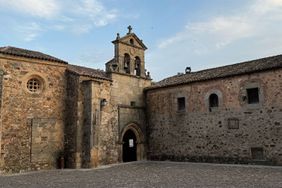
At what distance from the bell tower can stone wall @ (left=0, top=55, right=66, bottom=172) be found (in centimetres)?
378

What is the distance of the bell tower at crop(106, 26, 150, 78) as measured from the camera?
1838 cm

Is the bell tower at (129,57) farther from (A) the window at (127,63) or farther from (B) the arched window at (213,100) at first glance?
(B) the arched window at (213,100)

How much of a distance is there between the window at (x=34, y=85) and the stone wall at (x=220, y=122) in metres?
7.64

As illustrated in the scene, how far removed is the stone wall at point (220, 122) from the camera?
47.3 feet

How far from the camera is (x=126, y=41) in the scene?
1892 cm

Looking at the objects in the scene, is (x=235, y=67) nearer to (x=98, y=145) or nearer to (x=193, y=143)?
(x=193, y=143)

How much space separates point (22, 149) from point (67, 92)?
3.72 metres

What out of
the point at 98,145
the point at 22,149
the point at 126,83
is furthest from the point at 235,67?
the point at 22,149

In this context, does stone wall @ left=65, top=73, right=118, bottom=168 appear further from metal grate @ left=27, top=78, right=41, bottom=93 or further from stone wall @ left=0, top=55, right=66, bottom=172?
metal grate @ left=27, top=78, right=41, bottom=93

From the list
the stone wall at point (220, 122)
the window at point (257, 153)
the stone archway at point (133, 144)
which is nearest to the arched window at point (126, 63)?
the stone wall at point (220, 122)

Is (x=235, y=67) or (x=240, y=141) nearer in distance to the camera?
(x=240, y=141)

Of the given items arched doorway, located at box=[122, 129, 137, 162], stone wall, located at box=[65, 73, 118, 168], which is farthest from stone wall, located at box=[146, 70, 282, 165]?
stone wall, located at box=[65, 73, 118, 168]

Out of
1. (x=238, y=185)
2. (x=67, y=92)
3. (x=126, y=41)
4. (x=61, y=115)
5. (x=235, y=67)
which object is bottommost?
(x=238, y=185)

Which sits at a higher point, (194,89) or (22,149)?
(194,89)
